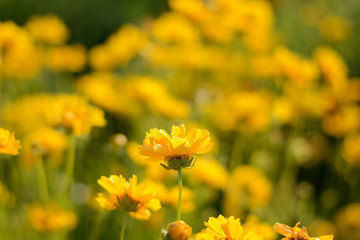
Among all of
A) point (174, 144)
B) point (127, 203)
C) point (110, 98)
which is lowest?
point (110, 98)

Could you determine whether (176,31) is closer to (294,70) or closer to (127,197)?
(294,70)

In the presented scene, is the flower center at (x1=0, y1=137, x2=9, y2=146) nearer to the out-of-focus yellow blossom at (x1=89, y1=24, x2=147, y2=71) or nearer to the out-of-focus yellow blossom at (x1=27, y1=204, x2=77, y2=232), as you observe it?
the out-of-focus yellow blossom at (x1=27, y1=204, x2=77, y2=232)

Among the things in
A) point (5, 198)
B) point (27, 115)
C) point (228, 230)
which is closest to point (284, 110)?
point (27, 115)

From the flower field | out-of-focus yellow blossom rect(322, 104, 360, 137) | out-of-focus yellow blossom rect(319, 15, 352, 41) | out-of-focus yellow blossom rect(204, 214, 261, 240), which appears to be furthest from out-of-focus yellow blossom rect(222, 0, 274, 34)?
out-of-focus yellow blossom rect(204, 214, 261, 240)

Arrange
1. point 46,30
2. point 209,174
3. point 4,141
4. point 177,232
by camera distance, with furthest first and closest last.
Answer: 1. point 46,30
2. point 209,174
3. point 4,141
4. point 177,232

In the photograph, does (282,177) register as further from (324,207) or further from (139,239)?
(139,239)
